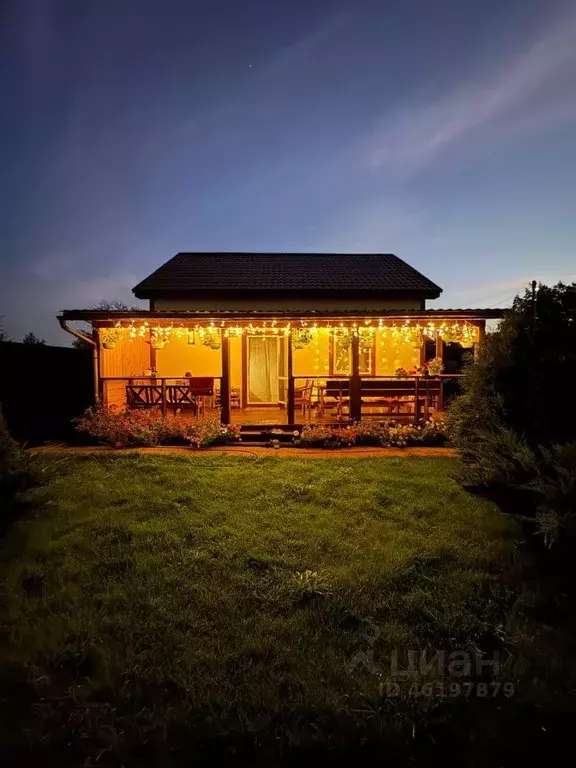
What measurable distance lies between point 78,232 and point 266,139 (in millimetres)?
22206

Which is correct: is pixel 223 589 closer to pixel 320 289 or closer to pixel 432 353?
pixel 320 289

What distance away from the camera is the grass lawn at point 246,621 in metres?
1.90

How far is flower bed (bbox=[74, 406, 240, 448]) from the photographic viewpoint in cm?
786

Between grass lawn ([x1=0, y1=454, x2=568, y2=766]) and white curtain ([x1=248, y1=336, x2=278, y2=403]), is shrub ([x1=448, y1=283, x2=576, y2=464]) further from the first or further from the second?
white curtain ([x1=248, y1=336, x2=278, y2=403])

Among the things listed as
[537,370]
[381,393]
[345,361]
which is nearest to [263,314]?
[381,393]

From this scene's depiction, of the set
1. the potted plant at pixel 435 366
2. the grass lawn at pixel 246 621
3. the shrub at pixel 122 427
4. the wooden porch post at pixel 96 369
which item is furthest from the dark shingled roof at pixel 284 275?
the grass lawn at pixel 246 621

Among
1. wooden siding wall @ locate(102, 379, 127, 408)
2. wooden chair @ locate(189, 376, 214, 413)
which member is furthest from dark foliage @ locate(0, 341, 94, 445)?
wooden chair @ locate(189, 376, 214, 413)

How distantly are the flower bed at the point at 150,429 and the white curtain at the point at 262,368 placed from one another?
14.8 ft

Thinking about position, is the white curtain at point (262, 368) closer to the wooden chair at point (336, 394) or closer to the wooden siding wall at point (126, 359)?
the wooden chair at point (336, 394)

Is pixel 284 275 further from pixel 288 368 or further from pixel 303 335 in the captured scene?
pixel 288 368

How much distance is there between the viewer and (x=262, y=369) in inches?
516

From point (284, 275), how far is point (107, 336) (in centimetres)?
718

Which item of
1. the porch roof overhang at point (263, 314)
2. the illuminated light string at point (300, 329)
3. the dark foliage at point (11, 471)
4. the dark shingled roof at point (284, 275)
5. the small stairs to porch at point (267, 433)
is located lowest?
the small stairs to porch at point (267, 433)

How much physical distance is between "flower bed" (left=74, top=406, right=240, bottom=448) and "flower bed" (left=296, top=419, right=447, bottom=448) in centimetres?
161
